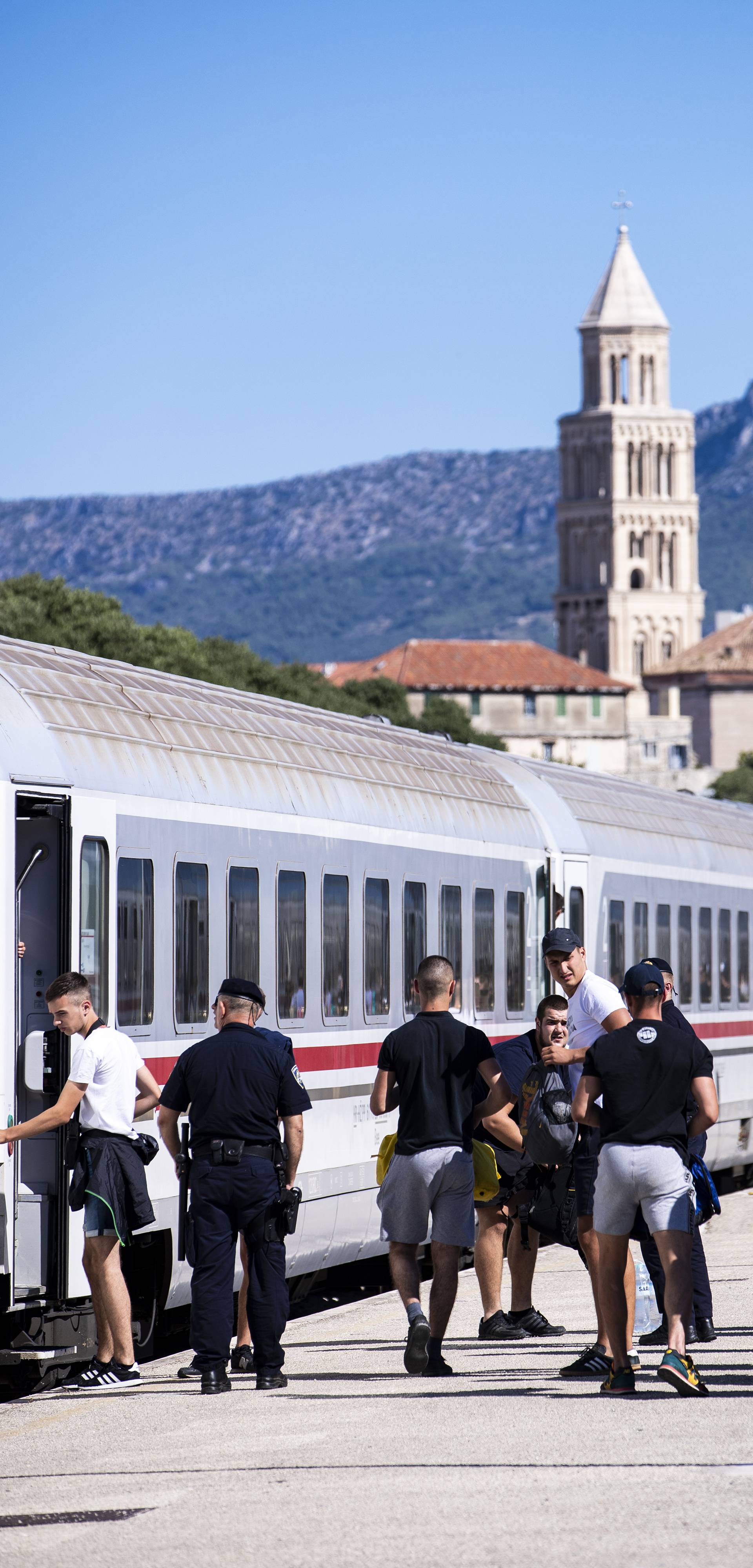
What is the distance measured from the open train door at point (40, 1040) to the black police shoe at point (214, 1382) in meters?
0.79

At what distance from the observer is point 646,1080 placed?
9.64m

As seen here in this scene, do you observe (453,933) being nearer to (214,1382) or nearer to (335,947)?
(335,947)

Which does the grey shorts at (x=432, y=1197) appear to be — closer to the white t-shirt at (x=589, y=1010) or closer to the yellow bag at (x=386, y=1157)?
the yellow bag at (x=386, y=1157)

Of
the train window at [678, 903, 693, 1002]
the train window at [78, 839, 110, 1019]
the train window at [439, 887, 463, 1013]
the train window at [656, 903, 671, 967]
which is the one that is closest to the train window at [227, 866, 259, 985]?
the train window at [78, 839, 110, 1019]

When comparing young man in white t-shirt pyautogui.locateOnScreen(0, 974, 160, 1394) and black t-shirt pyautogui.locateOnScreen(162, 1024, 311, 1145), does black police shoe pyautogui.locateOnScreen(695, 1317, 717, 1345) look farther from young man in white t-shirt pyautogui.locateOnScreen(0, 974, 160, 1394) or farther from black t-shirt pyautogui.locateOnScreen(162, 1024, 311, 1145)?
young man in white t-shirt pyautogui.locateOnScreen(0, 974, 160, 1394)

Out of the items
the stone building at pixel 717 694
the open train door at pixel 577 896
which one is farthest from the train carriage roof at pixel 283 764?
the stone building at pixel 717 694

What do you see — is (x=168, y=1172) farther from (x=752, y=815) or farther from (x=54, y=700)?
(x=752, y=815)

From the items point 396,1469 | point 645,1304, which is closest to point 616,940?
point 645,1304

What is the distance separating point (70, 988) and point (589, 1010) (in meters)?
2.30

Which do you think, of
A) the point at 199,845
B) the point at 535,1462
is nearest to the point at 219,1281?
the point at 535,1462

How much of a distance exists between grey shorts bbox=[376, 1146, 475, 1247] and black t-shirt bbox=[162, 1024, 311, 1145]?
789 mm

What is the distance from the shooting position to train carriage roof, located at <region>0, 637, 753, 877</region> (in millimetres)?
11695

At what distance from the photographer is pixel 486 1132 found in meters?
11.9

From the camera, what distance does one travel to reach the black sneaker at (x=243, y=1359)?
1126cm
